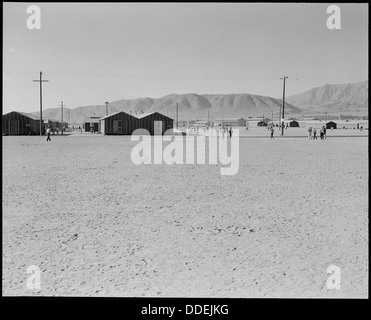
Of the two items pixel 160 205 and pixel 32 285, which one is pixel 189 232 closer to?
pixel 160 205

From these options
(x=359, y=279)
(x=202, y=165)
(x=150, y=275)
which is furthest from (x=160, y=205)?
(x=202, y=165)

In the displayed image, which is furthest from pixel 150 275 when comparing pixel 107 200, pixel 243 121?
pixel 243 121

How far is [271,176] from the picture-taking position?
12414 millimetres

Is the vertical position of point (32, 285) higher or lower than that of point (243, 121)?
lower

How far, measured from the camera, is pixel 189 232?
19.8 feet

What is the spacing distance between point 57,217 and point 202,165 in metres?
9.33

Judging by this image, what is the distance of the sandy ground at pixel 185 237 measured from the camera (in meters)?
4.15

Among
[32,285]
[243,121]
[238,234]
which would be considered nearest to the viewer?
[32,285]

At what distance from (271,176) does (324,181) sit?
1.72 metres

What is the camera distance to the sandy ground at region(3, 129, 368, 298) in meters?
4.15

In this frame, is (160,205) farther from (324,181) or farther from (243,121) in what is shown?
(243,121)

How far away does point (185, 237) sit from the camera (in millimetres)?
5781
